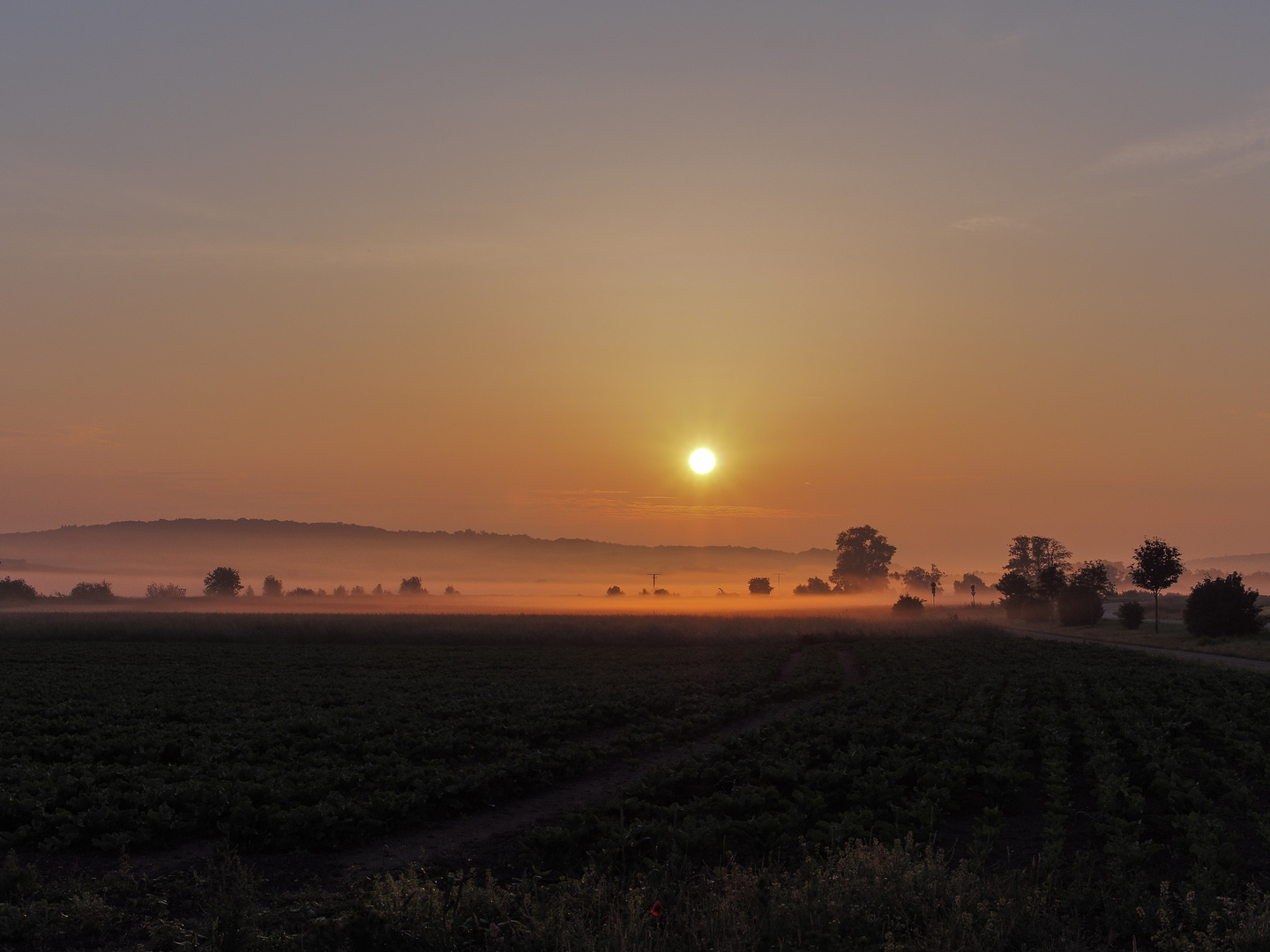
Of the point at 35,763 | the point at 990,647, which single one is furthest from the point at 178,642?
the point at 990,647

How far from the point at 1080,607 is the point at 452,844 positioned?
299 feet

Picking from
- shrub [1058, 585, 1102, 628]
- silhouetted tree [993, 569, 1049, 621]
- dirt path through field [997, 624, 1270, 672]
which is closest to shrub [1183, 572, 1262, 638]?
dirt path through field [997, 624, 1270, 672]

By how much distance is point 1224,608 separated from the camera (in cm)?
5925

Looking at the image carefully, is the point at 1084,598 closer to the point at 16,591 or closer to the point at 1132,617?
the point at 1132,617

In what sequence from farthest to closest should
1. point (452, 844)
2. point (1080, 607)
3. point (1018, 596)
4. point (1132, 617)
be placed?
point (1018, 596) < point (1080, 607) < point (1132, 617) < point (452, 844)

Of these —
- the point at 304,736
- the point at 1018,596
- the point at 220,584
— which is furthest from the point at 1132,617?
the point at 220,584

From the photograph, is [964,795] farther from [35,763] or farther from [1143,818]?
[35,763]

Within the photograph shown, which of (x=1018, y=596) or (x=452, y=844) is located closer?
(x=452, y=844)

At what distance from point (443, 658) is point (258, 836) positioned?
3362 centimetres

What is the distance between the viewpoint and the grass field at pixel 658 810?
8992mm

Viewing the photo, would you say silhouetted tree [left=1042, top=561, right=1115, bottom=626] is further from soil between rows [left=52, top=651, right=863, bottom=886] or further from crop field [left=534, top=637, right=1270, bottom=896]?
soil between rows [left=52, top=651, right=863, bottom=886]

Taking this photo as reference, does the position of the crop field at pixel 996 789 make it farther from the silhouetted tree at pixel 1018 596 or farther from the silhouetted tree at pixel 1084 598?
the silhouetted tree at pixel 1018 596

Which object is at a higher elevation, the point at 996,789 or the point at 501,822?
the point at 996,789

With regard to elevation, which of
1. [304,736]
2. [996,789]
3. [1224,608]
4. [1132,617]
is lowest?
[304,736]
